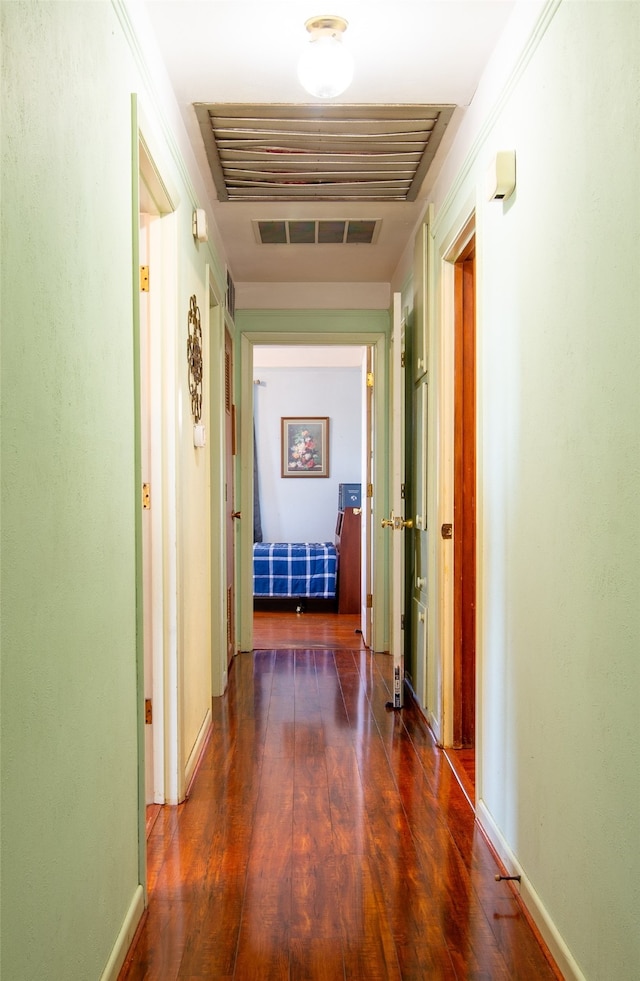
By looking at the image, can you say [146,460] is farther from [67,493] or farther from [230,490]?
[230,490]

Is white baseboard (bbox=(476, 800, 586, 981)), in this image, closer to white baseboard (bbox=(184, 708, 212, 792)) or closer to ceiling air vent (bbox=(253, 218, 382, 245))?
white baseboard (bbox=(184, 708, 212, 792))

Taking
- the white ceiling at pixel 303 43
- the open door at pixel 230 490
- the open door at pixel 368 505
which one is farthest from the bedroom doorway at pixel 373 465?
the white ceiling at pixel 303 43

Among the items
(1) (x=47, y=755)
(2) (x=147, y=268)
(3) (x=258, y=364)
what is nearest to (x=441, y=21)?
(2) (x=147, y=268)

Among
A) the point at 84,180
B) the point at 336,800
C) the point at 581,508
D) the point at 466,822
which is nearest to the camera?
the point at 84,180

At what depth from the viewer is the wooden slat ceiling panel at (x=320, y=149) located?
280 cm

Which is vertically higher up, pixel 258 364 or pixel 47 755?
pixel 258 364

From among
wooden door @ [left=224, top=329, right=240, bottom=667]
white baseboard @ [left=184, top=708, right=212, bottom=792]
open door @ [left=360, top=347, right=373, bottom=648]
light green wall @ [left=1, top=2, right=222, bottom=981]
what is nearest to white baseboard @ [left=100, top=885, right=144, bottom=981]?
light green wall @ [left=1, top=2, right=222, bottom=981]

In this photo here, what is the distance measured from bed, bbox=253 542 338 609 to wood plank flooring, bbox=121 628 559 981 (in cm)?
328

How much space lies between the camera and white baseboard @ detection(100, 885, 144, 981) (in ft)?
5.38

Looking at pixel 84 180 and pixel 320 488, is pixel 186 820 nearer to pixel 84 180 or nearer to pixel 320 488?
pixel 84 180

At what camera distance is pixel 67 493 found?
1370 millimetres

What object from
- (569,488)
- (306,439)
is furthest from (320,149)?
(306,439)

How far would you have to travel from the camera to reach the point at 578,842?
1639mm

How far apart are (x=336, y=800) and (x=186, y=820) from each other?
1.76 feet
